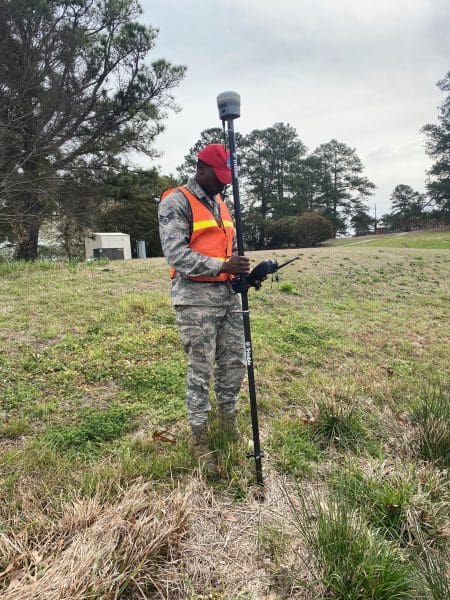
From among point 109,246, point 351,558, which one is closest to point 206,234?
point 351,558

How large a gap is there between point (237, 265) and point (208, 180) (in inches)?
24.4

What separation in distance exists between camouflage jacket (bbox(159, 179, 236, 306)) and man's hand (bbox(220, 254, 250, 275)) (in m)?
0.04

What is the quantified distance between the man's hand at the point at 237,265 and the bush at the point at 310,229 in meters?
33.5

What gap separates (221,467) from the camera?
270cm

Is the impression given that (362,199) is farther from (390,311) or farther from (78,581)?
(78,581)

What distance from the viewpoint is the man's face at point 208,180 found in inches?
107

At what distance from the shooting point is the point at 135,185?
17625 mm

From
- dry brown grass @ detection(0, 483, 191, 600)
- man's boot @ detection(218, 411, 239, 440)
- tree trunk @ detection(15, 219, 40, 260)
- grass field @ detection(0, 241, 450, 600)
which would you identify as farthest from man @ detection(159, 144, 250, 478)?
tree trunk @ detection(15, 219, 40, 260)

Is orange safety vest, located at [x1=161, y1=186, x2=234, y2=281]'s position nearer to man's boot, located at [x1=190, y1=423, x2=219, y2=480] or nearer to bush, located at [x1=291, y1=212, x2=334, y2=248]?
man's boot, located at [x1=190, y1=423, x2=219, y2=480]

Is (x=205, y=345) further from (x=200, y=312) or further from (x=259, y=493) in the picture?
(x=259, y=493)

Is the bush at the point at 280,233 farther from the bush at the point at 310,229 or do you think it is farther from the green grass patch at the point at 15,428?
the green grass patch at the point at 15,428

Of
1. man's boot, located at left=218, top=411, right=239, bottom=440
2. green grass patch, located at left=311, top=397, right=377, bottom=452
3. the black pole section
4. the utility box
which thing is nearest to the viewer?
the black pole section

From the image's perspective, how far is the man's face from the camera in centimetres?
272

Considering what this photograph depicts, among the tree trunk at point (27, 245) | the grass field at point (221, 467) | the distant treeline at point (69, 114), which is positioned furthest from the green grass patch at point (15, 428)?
the tree trunk at point (27, 245)
